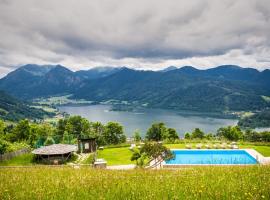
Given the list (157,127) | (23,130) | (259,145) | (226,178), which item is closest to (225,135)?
(157,127)

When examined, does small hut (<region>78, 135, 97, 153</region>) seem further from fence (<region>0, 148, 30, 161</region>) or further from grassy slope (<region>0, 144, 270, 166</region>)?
fence (<region>0, 148, 30, 161</region>)

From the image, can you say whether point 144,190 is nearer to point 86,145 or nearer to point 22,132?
point 86,145

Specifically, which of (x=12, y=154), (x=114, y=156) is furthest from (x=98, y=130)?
(x=12, y=154)

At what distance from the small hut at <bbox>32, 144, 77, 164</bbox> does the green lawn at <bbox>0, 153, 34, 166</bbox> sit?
141cm

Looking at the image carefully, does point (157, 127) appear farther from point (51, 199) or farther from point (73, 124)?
point (51, 199)

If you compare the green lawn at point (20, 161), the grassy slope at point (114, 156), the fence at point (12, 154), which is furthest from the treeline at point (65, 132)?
the grassy slope at point (114, 156)

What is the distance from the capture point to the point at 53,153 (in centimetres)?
3672

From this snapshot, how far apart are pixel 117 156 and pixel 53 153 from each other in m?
9.22

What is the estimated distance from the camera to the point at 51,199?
538 cm

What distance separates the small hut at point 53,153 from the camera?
36.7 m

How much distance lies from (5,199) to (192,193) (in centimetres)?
389

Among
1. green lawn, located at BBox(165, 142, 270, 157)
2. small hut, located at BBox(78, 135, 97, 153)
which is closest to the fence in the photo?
small hut, located at BBox(78, 135, 97, 153)

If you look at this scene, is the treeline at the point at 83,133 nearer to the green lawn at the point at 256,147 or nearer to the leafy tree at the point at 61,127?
the leafy tree at the point at 61,127

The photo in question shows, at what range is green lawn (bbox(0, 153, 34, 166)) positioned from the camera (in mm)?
34312
